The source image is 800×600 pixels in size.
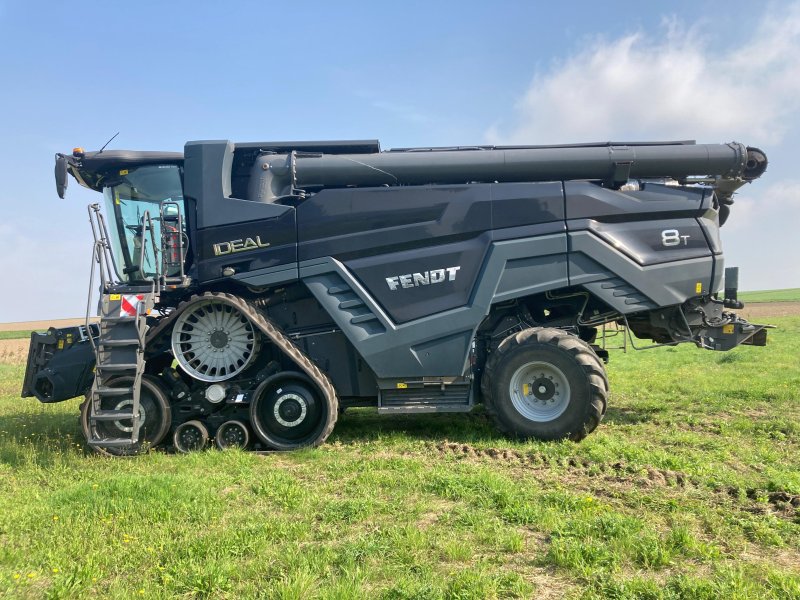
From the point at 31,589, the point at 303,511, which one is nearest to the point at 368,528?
the point at 303,511

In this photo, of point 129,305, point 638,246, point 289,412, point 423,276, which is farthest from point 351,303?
point 638,246

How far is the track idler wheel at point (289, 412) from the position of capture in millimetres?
6785

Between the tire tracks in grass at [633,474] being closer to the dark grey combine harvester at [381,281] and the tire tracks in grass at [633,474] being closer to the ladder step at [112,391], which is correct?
the dark grey combine harvester at [381,281]

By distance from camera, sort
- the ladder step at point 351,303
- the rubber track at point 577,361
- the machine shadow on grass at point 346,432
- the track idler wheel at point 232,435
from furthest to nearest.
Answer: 1. the ladder step at point 351,303
2. the track idler wheel at point 232,435
3. the machine shadow on grass at point 346,432
4. the rubber track at point 577,361

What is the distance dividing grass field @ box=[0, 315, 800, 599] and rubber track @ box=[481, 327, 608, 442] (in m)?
0.23

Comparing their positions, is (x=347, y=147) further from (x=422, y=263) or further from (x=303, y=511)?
(x=303, y=511)

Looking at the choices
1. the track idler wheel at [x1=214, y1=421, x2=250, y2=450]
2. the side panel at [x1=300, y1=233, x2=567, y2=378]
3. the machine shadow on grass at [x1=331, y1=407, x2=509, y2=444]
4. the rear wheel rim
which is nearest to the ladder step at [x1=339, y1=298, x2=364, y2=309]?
the side panel at [x1=300, y1=233, x2=567, y2=378]

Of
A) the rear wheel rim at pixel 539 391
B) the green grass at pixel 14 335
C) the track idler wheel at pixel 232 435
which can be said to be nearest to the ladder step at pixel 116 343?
the track idler wheel at pixel 232 435

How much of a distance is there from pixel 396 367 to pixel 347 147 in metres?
2.98

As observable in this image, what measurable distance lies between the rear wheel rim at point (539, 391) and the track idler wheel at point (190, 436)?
372 cm

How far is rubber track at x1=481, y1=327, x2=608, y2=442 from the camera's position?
6.43 m

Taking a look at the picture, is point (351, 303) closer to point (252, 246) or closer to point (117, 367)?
point (252, 246)

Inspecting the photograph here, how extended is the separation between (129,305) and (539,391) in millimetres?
4986

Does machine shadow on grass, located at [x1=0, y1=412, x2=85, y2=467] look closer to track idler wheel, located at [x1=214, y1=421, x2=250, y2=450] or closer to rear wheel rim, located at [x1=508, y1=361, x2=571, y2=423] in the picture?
track idler wheel, located at [x1=214, y1=421, x2=250, y2=450]
